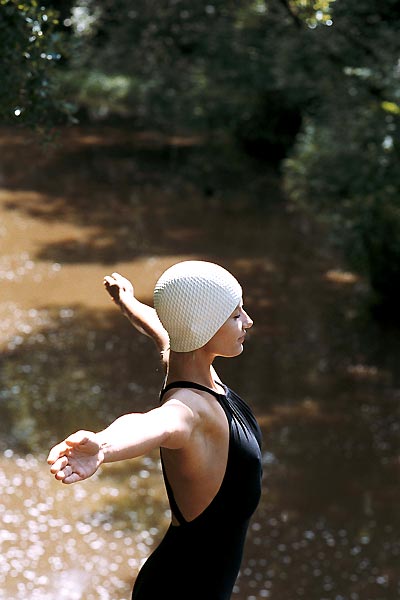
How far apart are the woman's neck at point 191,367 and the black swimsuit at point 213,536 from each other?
0.09ft

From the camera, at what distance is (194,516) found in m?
2.70

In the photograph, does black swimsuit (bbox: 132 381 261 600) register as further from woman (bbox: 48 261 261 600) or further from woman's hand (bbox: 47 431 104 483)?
woman's hand (bbox: 47 431 104 483)

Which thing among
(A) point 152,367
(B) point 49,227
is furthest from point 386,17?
(B) point 49,227

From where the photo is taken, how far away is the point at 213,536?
273cm

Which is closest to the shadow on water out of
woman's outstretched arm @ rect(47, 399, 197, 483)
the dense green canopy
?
the dense green canopy

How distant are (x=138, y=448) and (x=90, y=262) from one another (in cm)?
993

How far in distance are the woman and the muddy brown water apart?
3.45m

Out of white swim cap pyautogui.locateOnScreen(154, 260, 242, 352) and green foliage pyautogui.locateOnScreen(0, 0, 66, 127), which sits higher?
white swim cap pyautogui.locateOnScreen(154, 260, 242, 352)

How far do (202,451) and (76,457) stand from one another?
56cm

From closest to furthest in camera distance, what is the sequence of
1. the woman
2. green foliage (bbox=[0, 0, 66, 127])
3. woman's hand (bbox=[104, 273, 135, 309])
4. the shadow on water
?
the woman, woman's hand (bbox=[104, 273, 135, 309]), green foliage (bbox=[0, 0, 66, 127]), the shadow on water

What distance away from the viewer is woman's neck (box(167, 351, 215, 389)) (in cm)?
271

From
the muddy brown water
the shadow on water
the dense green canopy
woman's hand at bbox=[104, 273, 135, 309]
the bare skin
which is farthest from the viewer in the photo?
the shadow on water

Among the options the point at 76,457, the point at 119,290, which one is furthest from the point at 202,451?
the point at 119,290

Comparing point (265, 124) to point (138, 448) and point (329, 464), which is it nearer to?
point (329, 464)
